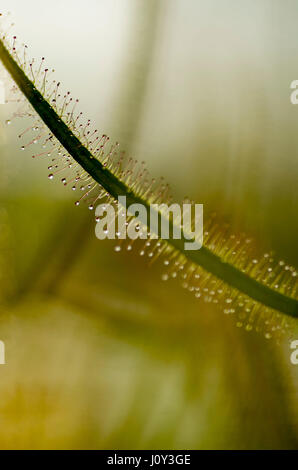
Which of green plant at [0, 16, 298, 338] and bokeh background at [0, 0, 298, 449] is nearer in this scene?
green plant at [0, 16, 298, 338]

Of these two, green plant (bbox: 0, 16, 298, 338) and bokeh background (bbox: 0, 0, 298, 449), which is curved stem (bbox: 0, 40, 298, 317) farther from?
bokeh background (bbox: 0, 0, 298, 449)

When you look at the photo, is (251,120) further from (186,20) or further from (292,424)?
(292,424)

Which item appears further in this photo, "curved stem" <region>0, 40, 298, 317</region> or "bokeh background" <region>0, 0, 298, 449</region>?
"bokeh background" <region>0, 0, 298, 449</region>

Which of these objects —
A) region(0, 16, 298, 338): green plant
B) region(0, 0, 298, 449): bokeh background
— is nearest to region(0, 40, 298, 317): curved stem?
region(0, 16, 298, 338): green plant

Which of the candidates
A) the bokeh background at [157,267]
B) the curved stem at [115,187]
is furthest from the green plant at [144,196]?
the bokeh background at [157,267]

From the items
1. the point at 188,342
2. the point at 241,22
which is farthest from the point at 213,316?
the point at 241,22

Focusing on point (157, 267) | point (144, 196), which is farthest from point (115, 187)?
point (157, 267)
